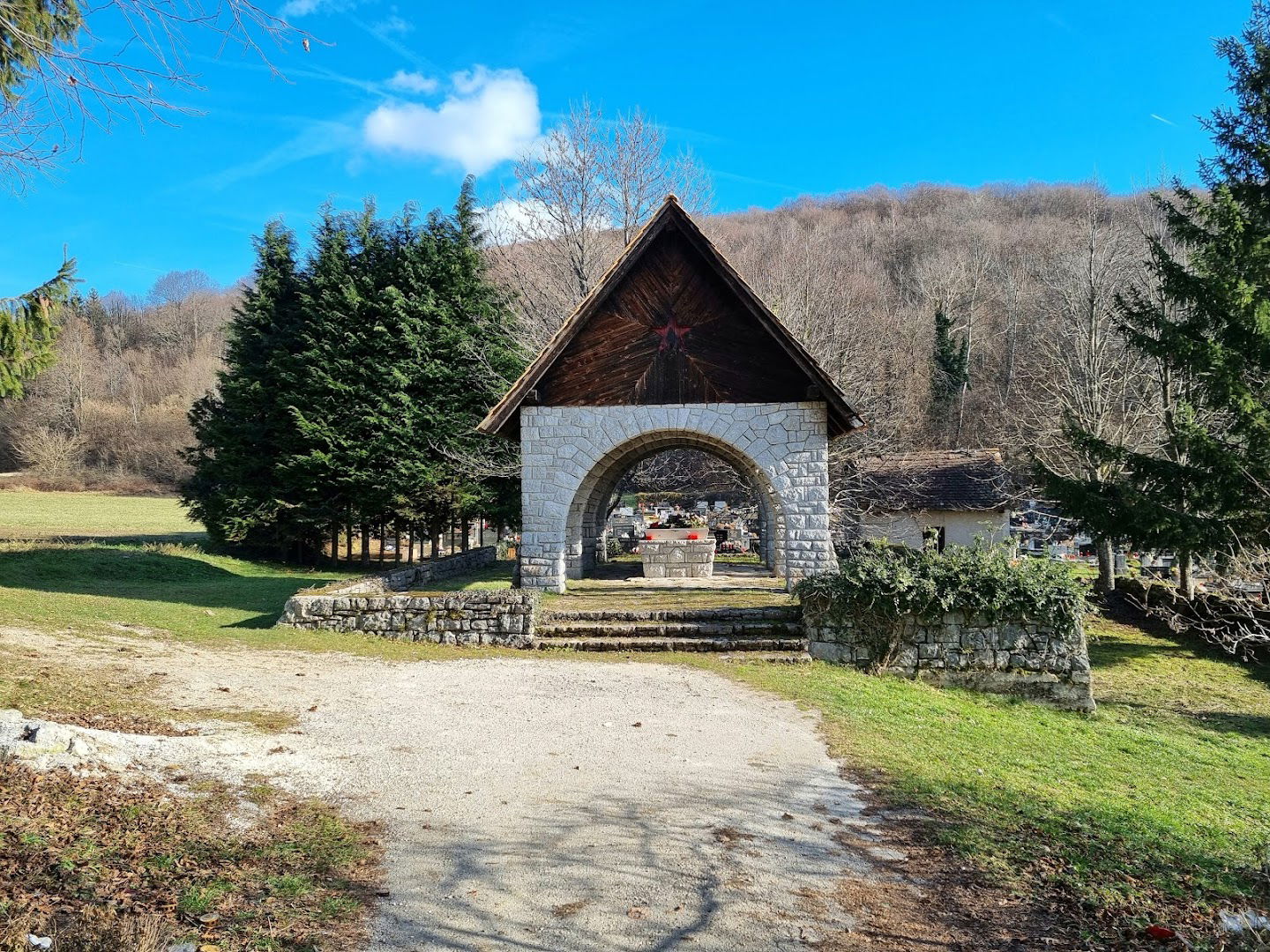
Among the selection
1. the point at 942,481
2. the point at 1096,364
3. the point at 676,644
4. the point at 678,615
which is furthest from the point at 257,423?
the point at 1096,364

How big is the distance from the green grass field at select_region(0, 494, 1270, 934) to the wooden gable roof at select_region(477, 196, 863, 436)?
468 centimetres

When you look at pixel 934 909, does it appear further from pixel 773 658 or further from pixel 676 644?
pixel 676 644

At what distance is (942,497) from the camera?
28.6m

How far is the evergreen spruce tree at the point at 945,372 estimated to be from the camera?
131 feet

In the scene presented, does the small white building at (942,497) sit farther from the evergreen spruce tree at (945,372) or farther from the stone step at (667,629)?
the stone step at (667,629)

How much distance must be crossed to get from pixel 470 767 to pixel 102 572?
51.1ft

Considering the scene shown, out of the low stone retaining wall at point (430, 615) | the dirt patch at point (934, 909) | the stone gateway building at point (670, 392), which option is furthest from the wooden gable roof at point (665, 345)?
the dirt patch at point (934, 909)

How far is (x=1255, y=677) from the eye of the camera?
47.2 feet

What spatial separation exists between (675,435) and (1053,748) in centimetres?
800

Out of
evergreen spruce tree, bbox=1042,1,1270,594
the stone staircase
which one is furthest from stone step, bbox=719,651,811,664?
evergreen spruce tree, bbox=1042,1,1270,594

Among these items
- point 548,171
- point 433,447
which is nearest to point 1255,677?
point 433,447

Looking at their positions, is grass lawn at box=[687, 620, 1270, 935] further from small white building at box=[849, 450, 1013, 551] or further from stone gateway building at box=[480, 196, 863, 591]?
small white building at box=[849, 450, 1013, 551]

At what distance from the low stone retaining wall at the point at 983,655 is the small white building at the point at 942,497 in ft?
54.5

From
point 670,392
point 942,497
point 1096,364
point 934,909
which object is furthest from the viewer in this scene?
point 942,497
